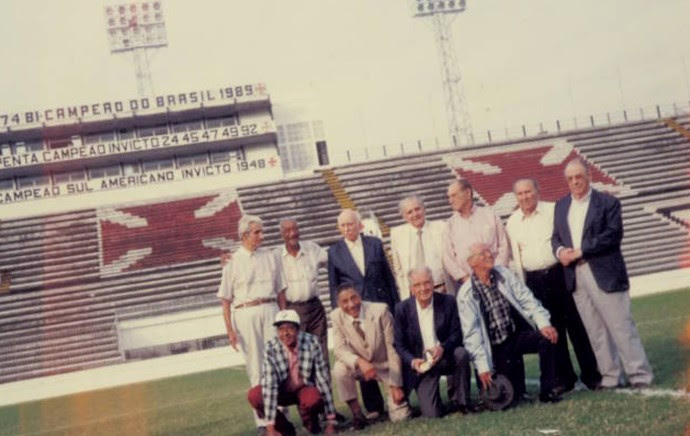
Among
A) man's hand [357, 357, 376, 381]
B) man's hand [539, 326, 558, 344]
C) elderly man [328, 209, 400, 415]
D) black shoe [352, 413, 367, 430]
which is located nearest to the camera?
man's hand [539, 326, 558, 344]

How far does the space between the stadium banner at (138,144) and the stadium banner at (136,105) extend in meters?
1.34

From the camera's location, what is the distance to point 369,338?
719 centimetres

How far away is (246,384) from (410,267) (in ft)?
19.6

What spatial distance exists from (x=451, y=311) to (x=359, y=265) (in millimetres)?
1135

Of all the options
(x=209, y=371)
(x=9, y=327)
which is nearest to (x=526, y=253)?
(x=209, y=371)

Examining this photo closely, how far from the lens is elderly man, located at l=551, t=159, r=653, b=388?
694 cm

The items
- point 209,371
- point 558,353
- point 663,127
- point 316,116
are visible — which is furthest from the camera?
point 316,116

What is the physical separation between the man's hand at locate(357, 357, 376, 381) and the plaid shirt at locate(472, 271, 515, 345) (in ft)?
3.43

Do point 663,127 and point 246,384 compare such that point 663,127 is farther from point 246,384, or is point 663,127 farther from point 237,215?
point 246,384

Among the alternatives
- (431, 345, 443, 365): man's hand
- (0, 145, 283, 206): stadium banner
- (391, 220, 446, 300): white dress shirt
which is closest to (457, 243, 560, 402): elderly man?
(431, 345, 443, 365): man's hand

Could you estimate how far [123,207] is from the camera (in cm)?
3306

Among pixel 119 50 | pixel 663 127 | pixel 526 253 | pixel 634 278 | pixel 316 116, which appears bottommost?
pixel 634 278

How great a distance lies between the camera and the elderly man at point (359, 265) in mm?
7672

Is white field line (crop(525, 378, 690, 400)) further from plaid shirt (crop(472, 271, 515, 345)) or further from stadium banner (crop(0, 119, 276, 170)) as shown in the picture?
stadium banner (crop(0, 119, 276, 170))
